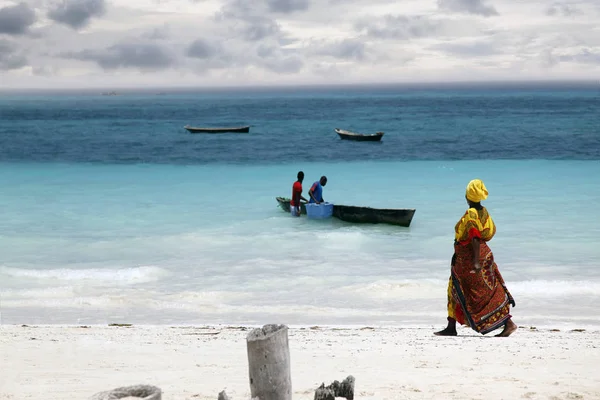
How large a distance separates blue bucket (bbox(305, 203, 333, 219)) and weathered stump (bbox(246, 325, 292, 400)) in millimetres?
13280

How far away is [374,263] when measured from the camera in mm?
14906

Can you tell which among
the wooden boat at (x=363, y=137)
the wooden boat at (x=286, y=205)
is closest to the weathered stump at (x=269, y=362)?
the wooden boat at (x=286, y=205)

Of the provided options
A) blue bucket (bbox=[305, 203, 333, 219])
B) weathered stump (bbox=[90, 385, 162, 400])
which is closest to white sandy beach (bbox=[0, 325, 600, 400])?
weathered stump (bbox=[90, 385, 162, 400])

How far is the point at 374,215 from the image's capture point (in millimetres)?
18078

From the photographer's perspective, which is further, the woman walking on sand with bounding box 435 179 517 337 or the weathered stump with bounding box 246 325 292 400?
the woman walking on sand with bounding box 435 179 517 337

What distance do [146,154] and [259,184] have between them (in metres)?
18.3

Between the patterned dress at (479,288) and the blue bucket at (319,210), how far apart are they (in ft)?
35.0

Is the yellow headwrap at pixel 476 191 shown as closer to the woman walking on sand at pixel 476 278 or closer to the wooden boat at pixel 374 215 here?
the woman walking on sand at pixel 476 278

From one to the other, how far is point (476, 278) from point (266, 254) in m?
8.84

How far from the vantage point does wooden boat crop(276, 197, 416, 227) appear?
17.7 metres

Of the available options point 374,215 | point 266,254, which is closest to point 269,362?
point 266,254

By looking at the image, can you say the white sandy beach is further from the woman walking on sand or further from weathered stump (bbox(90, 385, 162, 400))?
weathered stump (bbox(90, 385, 162, 400))

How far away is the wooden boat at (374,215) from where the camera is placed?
17.7 metres

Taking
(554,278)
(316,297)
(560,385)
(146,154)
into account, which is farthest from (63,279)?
(146,154)
